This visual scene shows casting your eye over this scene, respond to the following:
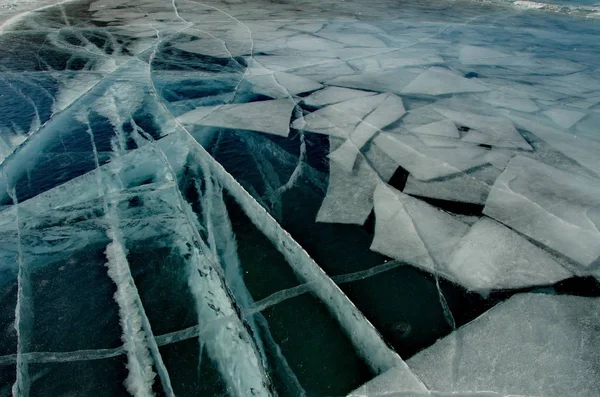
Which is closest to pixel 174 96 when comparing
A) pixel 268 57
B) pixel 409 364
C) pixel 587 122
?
pixel 268 57

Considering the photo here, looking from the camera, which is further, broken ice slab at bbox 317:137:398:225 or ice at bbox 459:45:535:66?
ice at bbox 459:45:535:66

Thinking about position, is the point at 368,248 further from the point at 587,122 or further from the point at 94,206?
the point at 587,122

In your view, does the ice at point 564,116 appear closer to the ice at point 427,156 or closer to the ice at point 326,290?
the ice at point 427,156

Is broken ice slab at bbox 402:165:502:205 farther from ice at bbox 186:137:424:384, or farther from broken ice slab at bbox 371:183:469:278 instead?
ice at bbox 186:137:424:384

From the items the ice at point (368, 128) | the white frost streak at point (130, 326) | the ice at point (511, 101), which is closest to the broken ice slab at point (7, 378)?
the white frost streak at point (130, 326)

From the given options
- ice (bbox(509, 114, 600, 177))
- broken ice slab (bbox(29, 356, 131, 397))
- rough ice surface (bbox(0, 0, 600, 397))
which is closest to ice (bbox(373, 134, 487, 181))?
rough ice surface (bbox(0, 0, 600, 397))

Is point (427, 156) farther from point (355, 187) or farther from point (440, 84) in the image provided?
point (440, 84)
